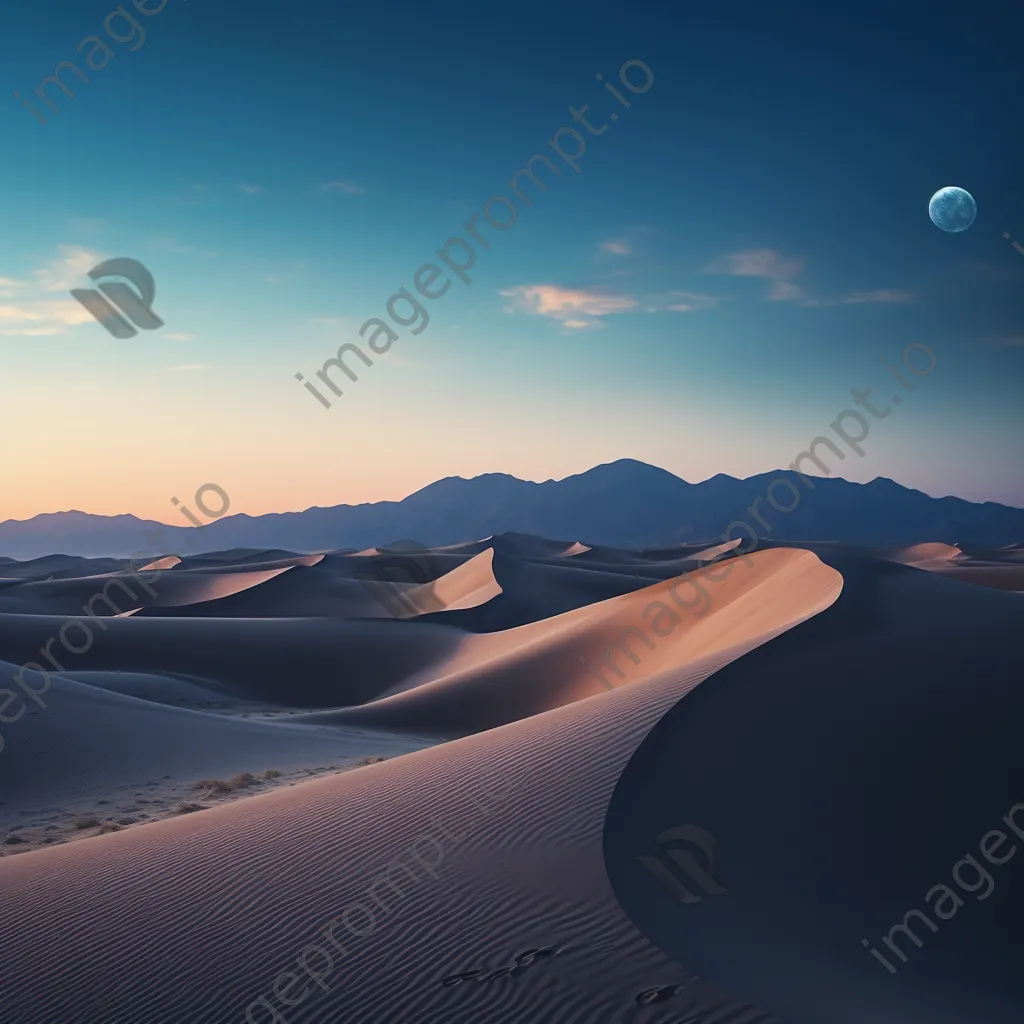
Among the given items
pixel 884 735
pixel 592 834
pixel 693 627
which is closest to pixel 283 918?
pixel 592 834

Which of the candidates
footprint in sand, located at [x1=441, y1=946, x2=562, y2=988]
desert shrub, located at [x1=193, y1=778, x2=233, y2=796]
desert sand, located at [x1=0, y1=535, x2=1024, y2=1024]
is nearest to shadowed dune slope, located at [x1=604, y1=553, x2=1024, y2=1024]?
desert sand, located at [x1=0, y1=535, x2=1024, y2=1024]

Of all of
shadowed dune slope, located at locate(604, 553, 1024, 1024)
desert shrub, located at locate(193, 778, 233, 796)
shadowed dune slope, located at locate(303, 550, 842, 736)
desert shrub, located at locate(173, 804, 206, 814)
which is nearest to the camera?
shadowed dune slope, located at locate(604, 553, 1024, 1024)

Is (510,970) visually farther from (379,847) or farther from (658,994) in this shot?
(379,847)

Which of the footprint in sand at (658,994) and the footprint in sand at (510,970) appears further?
the footprint in sand at (510,970)

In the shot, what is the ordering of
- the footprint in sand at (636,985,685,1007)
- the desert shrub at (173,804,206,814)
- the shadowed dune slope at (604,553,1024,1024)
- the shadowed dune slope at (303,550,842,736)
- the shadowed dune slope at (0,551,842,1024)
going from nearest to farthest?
the footprint in sand at (636,985,685,1007) → the shadowed dune slope at (0,551,842,1024) → the shadowed dune slope at (604,553,1024,1024) → the desert shrub at (173,804,206,814) → the shadowed dune slope at (303,550,842,736)

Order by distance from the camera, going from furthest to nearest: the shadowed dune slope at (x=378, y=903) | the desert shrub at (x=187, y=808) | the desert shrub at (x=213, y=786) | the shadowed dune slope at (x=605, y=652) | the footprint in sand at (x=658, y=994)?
the shadowed dune slope at (x=605, y=652), the desert shrub at (x=213, y=786), the desert shrub at (x=187, y=808), the shadowed dune slope at (x=378, y=903), the footprint in sand at (x=658, y=994)

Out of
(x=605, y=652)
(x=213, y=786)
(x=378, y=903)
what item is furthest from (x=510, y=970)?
(x=605, y=652)

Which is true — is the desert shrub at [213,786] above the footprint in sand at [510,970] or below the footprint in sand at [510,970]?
below

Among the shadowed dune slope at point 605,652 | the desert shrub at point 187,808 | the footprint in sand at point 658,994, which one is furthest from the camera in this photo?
the shadowed dune slope at point 605,652

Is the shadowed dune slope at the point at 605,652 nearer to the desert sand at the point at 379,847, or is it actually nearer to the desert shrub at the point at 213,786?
the desert sand at the point at 379,847

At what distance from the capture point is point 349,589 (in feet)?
136

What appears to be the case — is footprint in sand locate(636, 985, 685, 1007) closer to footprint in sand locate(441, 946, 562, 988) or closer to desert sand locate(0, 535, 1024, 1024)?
desert sand locate(0, 535, 1024, 1024)

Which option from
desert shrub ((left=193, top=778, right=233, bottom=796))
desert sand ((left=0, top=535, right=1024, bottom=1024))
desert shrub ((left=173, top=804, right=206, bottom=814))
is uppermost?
desert sand ((left=0, top=535, right=1024, bottom=1024))

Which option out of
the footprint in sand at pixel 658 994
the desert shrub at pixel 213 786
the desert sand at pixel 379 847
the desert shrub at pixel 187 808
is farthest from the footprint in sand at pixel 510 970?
the desert shrub at pixel 213 786
